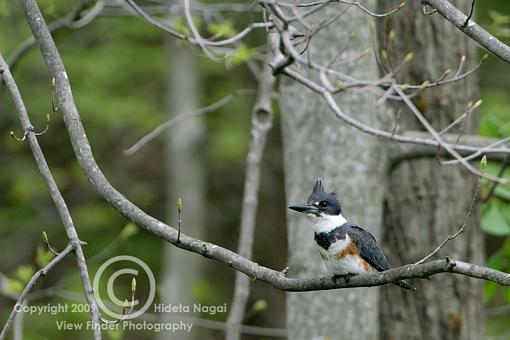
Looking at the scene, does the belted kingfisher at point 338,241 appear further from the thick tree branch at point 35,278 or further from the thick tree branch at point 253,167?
the thick tree branch at point 35,278

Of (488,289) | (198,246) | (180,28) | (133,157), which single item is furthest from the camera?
(133,157)

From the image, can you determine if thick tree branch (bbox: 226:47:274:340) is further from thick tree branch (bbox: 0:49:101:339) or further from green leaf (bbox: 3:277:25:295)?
thick tree branch (bbox: 0:49:101:339)

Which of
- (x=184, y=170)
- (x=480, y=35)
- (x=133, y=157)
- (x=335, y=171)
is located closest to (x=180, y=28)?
(x=335, y=171)

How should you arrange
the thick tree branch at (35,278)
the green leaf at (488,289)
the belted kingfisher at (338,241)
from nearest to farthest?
1. the thick tree branch at (35,278)
2. the belted kingfisher at (338,241)
3. the green leaf at (488,289)

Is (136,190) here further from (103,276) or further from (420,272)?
(420,272)

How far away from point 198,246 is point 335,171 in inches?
70.8

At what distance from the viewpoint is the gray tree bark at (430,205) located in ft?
15.6

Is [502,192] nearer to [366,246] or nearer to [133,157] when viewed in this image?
[366,246]

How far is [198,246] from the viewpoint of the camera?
7.86ft

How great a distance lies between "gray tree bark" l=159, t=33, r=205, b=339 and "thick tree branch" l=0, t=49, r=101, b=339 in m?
6.16

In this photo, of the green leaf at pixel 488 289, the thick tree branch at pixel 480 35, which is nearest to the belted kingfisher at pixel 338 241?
the thick tree branch at pixel 480 35

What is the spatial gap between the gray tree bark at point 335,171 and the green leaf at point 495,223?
1049 millimetres

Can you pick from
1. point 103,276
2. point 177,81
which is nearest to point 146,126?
point 177,81

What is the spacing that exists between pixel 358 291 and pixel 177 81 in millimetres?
5626
